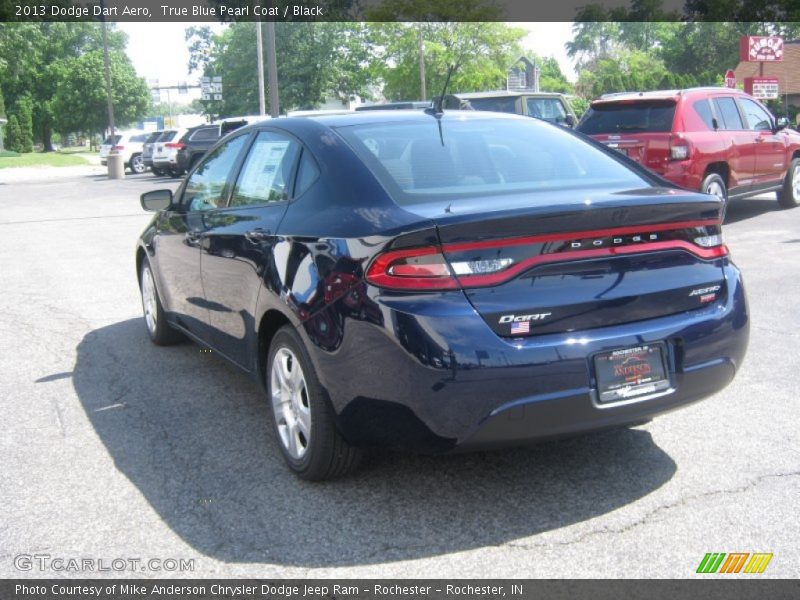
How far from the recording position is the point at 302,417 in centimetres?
394

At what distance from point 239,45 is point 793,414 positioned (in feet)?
206

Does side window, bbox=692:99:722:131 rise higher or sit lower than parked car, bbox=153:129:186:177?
higher

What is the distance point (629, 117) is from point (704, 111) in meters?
0.97

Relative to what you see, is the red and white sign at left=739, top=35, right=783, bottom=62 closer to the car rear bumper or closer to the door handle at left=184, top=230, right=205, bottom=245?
the door handle at left=184, top=230, right=205, bottom=245

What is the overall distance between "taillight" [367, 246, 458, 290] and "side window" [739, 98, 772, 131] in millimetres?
10510

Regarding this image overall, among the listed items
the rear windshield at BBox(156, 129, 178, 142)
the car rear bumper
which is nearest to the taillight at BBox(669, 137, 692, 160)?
the car rear bumper

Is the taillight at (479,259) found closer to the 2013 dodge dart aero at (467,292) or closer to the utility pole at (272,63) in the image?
the 2013 dodge dart aero at (467,292)

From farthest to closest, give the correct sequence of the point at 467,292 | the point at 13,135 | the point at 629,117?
the point at 13,135
the point at 629,117
the point at 467,292

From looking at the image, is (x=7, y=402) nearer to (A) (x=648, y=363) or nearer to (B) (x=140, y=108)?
(A) (x=648, y=363)

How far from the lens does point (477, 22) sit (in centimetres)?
4600

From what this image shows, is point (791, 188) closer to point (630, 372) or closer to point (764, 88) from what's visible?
point (630, 372)

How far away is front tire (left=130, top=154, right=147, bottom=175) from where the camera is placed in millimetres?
39009

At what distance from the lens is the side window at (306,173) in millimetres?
Answer: 4098

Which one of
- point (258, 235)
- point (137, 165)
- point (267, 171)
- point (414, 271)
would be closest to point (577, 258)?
point (414, 271)
